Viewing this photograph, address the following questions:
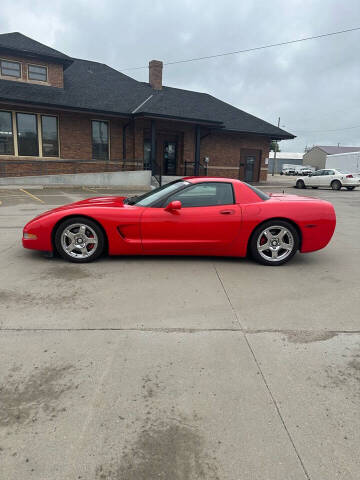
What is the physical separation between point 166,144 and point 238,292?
1978 cm

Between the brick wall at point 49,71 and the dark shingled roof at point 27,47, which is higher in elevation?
the dark shingled roof at point 27,47

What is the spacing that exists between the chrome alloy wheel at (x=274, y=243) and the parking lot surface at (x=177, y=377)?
71 cm

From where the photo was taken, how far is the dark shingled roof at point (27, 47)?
18.2 metres

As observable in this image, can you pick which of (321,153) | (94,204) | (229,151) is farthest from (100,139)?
(321,153)

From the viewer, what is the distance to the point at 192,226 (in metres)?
4.91

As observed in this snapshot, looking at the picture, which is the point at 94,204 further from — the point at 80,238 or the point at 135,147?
the point at 135,147

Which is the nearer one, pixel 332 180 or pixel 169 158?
pixel 169 158

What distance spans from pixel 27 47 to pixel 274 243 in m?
19.8

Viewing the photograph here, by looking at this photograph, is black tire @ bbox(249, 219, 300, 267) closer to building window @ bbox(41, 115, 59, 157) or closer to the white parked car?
building window @ bbox(41, 115, 59, 157)

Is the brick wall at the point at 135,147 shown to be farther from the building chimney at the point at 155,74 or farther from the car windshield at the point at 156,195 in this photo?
the car windshield at the point at 156,195

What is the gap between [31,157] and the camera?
60.6ft

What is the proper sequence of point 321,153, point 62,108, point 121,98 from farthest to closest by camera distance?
point 321,153, point 121,98, point 62,108

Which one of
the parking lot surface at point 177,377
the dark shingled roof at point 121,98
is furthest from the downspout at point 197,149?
the parking lot surface at point 177,377

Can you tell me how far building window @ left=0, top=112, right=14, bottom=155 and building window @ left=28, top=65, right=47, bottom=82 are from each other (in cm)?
302
